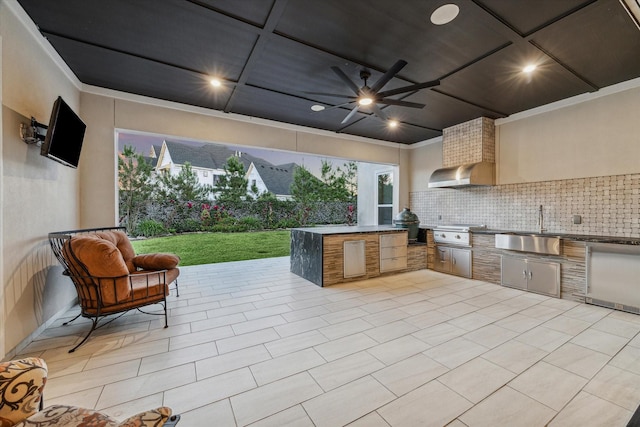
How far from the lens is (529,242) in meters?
3.90

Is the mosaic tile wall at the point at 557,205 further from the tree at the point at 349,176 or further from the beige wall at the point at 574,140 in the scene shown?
the tree at the point at 349,176

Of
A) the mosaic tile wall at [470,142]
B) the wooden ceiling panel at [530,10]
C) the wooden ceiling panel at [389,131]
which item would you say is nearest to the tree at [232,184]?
the wooden ceiling panel at [389,131]

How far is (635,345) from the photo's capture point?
2.36m

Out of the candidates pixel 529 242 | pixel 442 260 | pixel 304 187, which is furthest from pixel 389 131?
pixel 304 187

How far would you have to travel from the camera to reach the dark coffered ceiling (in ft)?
7.41

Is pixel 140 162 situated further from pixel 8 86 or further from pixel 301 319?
pixel 301 319

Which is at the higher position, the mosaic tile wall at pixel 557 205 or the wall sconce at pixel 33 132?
the wall sconce at pixel 33 132

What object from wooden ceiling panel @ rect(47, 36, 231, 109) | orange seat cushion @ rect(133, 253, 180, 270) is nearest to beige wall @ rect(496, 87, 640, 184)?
wooden ceiling panel @ rect(47, 36, 231, 109)

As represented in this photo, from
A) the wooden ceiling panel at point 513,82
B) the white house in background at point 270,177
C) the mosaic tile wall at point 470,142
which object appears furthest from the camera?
the white house in background at point 270,177

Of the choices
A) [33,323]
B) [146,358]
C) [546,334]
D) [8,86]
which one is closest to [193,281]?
[33,323]

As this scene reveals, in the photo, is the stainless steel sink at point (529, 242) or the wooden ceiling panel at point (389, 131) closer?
the stainless steel sink at point (529, 242)

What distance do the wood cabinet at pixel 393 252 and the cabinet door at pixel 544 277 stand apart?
1904 mm

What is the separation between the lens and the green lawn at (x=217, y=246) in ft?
21.7

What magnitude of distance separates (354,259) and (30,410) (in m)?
3.84
